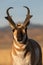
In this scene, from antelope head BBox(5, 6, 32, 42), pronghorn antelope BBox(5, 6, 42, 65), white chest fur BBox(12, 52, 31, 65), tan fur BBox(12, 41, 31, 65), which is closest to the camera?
antelope head BBox(5, 6, 32, 42)

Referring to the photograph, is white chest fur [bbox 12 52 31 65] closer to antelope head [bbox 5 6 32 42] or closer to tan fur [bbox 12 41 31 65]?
tan fur [bbox 12 41 31 65]

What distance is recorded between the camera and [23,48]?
23.0 m

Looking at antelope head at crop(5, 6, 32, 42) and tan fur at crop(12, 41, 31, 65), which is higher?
antelope head at crop(5, 6, 32, 42)

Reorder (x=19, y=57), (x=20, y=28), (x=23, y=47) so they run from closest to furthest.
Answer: (x=20, y=28) → (x=23, y=47) → (x=19, y=57)

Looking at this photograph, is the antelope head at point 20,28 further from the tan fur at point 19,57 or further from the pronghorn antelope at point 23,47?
the tan fur at point 19,57

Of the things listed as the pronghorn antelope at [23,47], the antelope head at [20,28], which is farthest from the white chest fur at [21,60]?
the antelope head at [20,28]

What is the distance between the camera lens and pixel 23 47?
23.0m

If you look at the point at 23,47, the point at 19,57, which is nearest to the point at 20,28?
the point at 23,47

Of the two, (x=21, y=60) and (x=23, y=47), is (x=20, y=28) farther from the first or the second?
(x=21, y=60)

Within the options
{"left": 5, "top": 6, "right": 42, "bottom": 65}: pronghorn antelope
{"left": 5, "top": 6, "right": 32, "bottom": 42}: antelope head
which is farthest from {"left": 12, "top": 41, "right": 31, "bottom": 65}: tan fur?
{"left": 5, "top": 6, "right": 32, "bottom": 42}: antelope head

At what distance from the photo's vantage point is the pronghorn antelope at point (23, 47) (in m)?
22.7

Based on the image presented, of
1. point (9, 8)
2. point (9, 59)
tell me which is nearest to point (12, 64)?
point (9, 59)

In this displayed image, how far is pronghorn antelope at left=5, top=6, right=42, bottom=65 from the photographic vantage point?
22656 millimetres

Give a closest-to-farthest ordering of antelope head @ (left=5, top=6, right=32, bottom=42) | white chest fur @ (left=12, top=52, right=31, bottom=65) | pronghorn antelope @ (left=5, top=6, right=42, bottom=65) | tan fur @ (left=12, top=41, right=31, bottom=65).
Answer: antelope head @ (left=5, top=6, right=32, bottom=42) < pronghorn antelope @ (left=5, top=6, right=42, bottom=65) < tan fur @ (left=12, top=41, right=31, bottom=65) < white chest fur @ (left=12, top=52, right=31, bottom=65)
